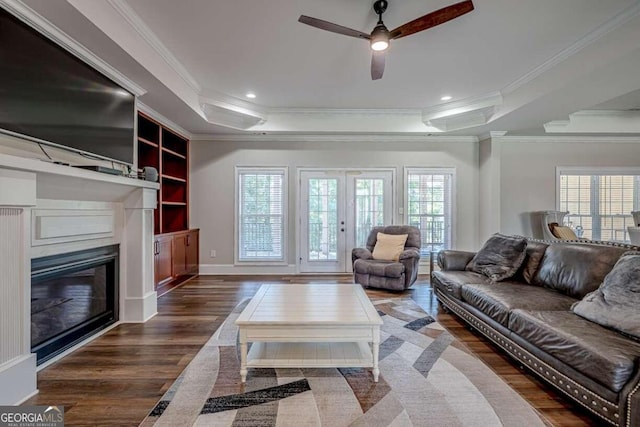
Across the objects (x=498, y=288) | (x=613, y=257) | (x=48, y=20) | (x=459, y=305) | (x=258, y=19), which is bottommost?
(x=459, y=305)

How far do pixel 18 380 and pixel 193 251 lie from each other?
3723mm

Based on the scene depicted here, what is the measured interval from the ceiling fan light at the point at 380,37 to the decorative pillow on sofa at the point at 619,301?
241 cm

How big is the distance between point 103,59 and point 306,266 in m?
4.27

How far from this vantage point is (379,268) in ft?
15.2

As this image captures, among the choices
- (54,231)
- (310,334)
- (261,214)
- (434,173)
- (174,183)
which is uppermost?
(434,173)

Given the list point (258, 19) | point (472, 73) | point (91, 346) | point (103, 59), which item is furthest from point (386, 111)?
point (91, 346)

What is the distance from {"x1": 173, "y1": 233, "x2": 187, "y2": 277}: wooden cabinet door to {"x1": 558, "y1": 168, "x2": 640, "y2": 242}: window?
22.0 feet

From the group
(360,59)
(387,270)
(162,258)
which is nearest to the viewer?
(360,59)

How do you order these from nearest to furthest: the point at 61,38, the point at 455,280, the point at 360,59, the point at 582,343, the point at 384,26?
the point at 582,343
the point at 61,38
the point at 384,26
the point at 455,280
the point at 360,59

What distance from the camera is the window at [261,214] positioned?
233 inches

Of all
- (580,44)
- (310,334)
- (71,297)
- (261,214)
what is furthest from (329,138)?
(71,297)

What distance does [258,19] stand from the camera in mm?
2811

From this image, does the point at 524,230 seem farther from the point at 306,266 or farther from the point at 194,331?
the point at 194,331

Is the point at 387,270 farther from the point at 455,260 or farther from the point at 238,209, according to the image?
the point at 238,209
